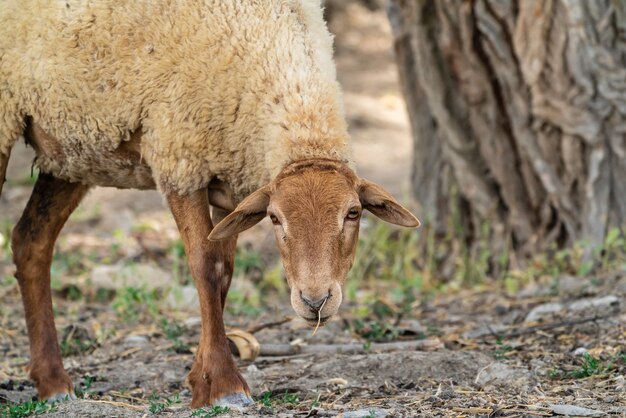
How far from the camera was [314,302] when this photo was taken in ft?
15.3

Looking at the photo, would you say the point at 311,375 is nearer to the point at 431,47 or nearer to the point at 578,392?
the point at 578,392

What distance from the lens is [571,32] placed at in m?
7.94

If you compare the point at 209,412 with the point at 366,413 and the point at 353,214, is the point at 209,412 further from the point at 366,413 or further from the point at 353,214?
the point at 353,214

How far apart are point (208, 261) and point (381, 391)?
3.57 ft

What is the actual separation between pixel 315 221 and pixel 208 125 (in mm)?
889

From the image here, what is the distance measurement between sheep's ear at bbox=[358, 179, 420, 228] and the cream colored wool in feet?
0.80

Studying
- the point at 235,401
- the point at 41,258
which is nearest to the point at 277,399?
the point at 235,401

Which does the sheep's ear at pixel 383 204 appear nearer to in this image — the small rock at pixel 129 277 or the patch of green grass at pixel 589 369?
the patch of green grass at pixel 589 369

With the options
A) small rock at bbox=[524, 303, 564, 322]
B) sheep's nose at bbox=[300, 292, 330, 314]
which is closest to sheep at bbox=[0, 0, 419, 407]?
sheep's nose at bbox=[300, 292, 330, 314]

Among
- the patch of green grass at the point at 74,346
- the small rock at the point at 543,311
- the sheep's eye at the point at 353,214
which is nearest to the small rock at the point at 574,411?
the sheep's eye at the point at 353,214

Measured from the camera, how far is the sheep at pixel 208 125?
4840mm

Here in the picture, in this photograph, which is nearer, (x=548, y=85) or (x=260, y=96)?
(x=260, y=96)

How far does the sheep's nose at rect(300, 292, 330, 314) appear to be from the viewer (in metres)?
4.67

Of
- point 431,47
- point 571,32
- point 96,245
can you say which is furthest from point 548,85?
point 96,245
